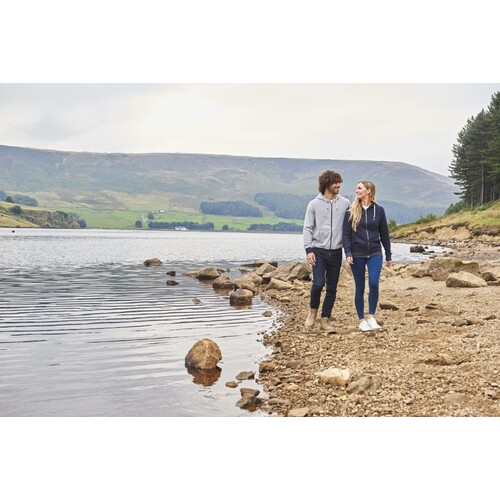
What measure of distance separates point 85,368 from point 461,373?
6.73 m

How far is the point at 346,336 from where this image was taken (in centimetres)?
1280

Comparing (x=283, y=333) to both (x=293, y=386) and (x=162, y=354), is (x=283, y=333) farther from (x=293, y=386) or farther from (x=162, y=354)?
(x=293, y=386)

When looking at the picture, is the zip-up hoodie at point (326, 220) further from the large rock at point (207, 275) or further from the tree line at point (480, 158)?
the tree line at point (480, 158)

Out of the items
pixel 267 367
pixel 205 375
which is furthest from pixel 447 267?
pixel 205 375

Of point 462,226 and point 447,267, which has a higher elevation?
point 462,226

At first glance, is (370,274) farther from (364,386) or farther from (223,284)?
(223,284)

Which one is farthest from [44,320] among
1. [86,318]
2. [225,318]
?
[225,318]

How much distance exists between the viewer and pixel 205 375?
10.8 m

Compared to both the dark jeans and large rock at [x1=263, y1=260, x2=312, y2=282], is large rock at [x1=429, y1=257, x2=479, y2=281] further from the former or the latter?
the dark jeans

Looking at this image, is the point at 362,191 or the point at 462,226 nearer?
the point at 362,191

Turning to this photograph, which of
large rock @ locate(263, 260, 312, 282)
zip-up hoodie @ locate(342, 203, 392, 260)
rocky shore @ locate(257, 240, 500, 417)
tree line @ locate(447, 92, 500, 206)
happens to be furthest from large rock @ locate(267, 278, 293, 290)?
tree line @ locate(447, 92, 500, 206)

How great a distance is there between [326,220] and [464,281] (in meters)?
10.4

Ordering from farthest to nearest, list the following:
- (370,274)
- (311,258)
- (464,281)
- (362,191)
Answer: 1. (464,281)
2. (370,274)
3. (311,258)
4. (362,191)

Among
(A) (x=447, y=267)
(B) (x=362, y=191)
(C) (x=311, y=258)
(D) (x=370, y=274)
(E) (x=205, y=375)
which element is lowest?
(E) (x=205, y=375)
